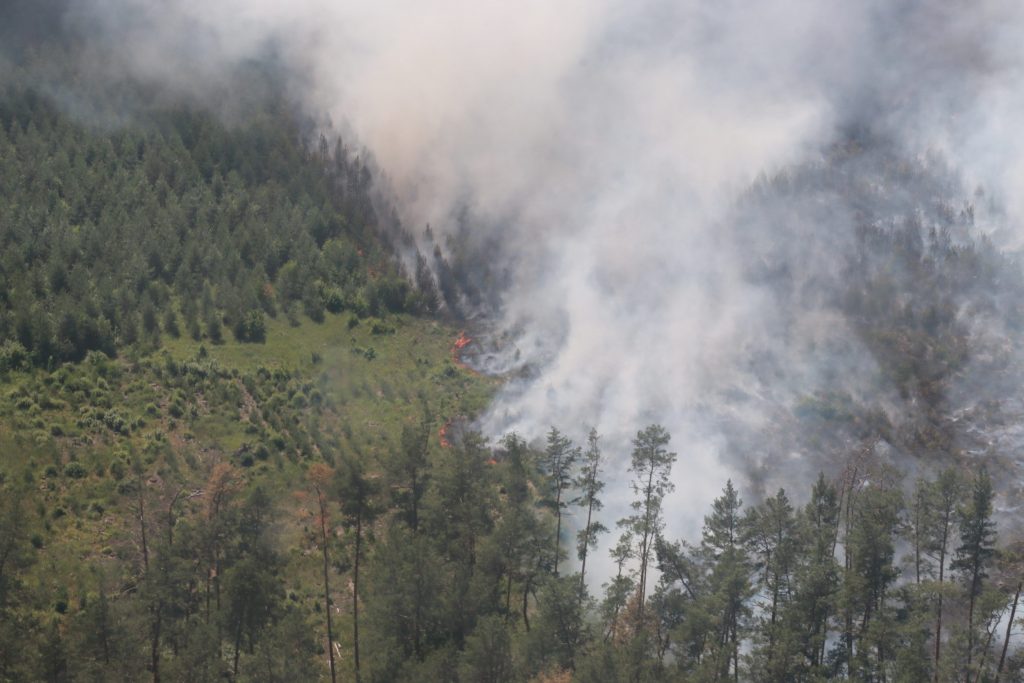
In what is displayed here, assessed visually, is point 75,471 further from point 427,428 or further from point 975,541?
point 975,541

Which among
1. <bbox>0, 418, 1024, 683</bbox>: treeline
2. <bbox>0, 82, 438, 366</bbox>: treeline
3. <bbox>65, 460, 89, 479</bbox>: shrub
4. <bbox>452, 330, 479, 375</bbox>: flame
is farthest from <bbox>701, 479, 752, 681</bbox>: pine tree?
<bbox>0, 82, 438, 366</bbox>: treeline

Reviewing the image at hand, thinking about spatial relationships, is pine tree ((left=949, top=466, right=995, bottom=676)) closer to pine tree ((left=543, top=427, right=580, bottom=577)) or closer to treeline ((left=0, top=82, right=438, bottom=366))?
pine tree ((left=543, top=427, right=580, bottom=577))

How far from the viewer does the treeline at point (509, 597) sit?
209 feet

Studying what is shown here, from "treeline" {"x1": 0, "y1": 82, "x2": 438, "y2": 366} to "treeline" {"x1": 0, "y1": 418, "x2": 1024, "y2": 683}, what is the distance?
34.8 metres

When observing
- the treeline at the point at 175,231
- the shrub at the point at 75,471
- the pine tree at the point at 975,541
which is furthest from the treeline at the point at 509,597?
the treeline at the point at 175,231

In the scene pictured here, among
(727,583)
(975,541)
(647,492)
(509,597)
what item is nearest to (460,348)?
(509,597)

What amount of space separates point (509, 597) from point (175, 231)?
7279cm

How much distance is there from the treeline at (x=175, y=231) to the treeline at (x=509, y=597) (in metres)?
34.8

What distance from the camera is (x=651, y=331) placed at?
129125mm

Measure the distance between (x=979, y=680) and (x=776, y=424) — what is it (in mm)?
54726

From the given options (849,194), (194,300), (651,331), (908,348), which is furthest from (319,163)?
(908,348)

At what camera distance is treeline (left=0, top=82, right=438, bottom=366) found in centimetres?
10919

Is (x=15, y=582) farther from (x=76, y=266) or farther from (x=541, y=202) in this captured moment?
(x=541, y=202)

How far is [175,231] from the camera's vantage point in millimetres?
128875
